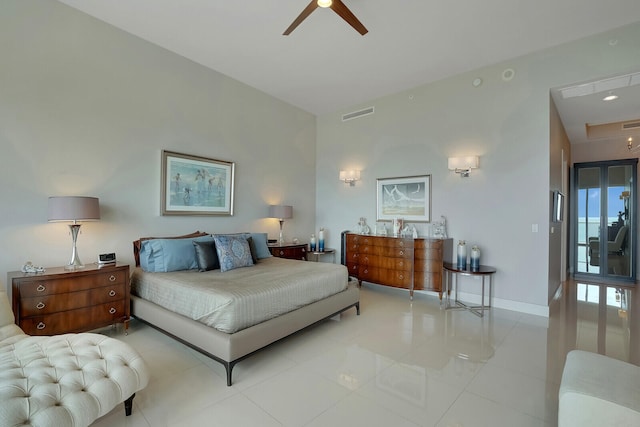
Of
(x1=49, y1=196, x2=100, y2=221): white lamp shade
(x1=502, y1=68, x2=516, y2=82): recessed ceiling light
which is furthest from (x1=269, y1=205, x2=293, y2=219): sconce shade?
(x1=502, y1=68, x2=516, y2=82): recessed ceiling light

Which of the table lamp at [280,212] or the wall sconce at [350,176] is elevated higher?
the wall sconce at [350,176]

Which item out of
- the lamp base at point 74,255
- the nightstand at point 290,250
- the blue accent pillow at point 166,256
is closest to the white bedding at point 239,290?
the blue accent pillow at point 166,256

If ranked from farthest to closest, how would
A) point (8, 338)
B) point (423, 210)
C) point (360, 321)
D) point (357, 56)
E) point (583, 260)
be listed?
1. point (583, 260)
2. point (423, 210)
3. point (357, 56)
4. point (360, 321)
5. point (8, 338)

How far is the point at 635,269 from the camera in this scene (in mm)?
5867

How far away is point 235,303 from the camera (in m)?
2.42

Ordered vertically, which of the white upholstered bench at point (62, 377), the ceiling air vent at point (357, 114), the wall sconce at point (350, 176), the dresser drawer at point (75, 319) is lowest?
the dresser drawer at point (75, 319)

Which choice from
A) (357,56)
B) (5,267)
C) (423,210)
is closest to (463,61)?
(357,56)

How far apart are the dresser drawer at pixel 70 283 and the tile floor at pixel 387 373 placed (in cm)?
66

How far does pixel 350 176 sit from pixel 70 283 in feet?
14.7

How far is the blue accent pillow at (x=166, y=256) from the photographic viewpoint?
11.6ft

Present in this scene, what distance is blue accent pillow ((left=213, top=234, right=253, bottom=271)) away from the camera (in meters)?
3.73

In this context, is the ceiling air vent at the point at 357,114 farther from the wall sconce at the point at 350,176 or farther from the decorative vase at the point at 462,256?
the decorative vase at the point at 462,256

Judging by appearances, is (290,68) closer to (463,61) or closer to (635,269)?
(463,61)

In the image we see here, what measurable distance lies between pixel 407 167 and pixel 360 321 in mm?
2840
